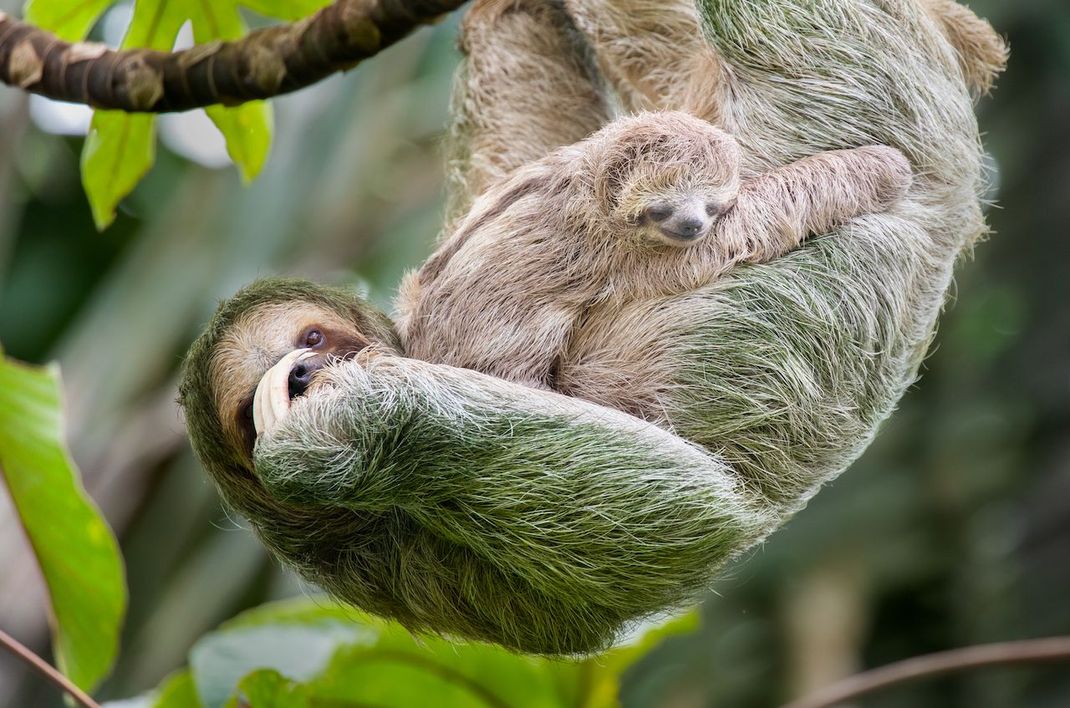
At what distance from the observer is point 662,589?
3.17 meters

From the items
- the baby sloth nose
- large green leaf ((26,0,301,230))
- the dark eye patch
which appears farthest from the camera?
large green leaf ((26,0,301,230))

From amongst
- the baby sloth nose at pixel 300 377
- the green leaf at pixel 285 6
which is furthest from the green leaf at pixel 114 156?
the baby sloth nose at pixel 300 377

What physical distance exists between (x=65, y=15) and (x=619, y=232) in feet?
6.98

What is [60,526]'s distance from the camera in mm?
3947

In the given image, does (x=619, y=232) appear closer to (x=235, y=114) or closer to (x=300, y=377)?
(x=300, y=377)

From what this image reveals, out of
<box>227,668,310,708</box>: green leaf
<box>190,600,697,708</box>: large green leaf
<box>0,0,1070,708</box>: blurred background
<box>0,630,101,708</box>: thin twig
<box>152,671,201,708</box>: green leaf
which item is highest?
<box>0,630,101,708</box>: thin twig

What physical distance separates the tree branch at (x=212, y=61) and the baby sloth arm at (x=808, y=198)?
94 cm

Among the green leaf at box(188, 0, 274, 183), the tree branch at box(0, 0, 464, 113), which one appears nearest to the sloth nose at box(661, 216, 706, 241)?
the tree branch at box(0, 0, 464, 113)

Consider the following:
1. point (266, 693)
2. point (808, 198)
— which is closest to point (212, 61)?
point (808, 198)

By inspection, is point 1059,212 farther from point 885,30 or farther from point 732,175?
point 732,175

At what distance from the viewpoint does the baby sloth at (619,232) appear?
10.1 ft

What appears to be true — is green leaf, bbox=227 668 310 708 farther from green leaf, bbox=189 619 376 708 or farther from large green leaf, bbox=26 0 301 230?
large green leaf, bbox=26 0 301 230

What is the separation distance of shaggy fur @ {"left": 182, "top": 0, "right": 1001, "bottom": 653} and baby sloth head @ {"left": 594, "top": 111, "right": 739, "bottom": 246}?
0.21 metres

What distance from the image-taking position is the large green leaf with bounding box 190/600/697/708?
417 centimetres
